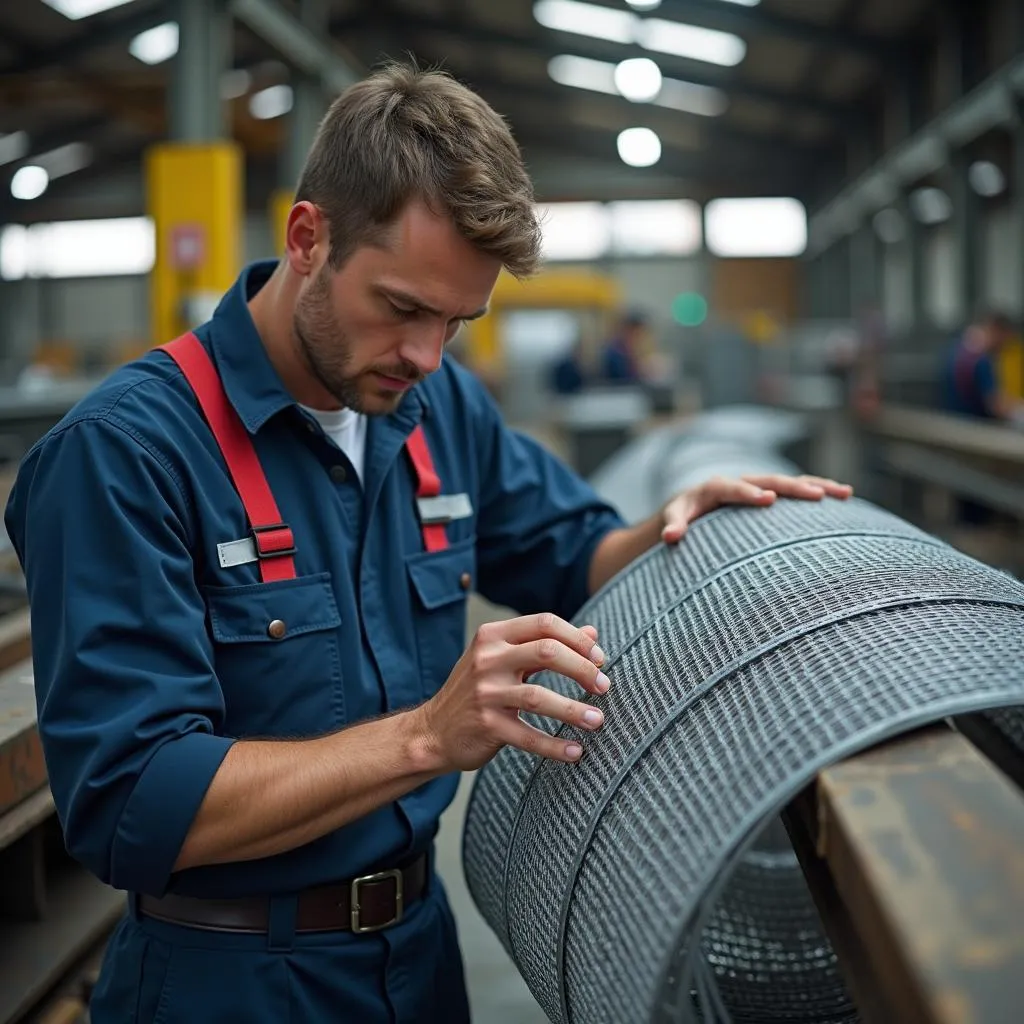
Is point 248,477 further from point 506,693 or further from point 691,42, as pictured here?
point 691,42

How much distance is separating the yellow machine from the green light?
229 inches

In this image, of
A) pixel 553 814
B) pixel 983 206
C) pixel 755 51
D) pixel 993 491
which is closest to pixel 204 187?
pixel 993 491

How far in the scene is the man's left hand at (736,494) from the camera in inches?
59.2

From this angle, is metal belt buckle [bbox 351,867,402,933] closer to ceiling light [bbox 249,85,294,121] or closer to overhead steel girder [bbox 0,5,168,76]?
overhead steel girder [bbox 0,5,168,76]

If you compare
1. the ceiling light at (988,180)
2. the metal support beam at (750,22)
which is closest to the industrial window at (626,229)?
the ceiling light at (988,180)

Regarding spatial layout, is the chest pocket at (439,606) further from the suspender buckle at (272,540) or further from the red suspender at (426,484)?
the suspender buckle at (272,540)

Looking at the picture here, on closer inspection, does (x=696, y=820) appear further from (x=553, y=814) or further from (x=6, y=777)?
(x=6, y=777)

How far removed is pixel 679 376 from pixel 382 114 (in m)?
11.3

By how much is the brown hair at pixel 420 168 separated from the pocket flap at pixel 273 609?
1.19ft

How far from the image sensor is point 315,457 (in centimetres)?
134

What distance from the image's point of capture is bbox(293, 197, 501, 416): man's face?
1.24m

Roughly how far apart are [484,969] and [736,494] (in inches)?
52.2

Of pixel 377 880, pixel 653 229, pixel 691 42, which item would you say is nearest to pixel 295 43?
pixel 691 42

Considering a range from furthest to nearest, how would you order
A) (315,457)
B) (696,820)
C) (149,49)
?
(149,49) → (315,457) → (696,820)
